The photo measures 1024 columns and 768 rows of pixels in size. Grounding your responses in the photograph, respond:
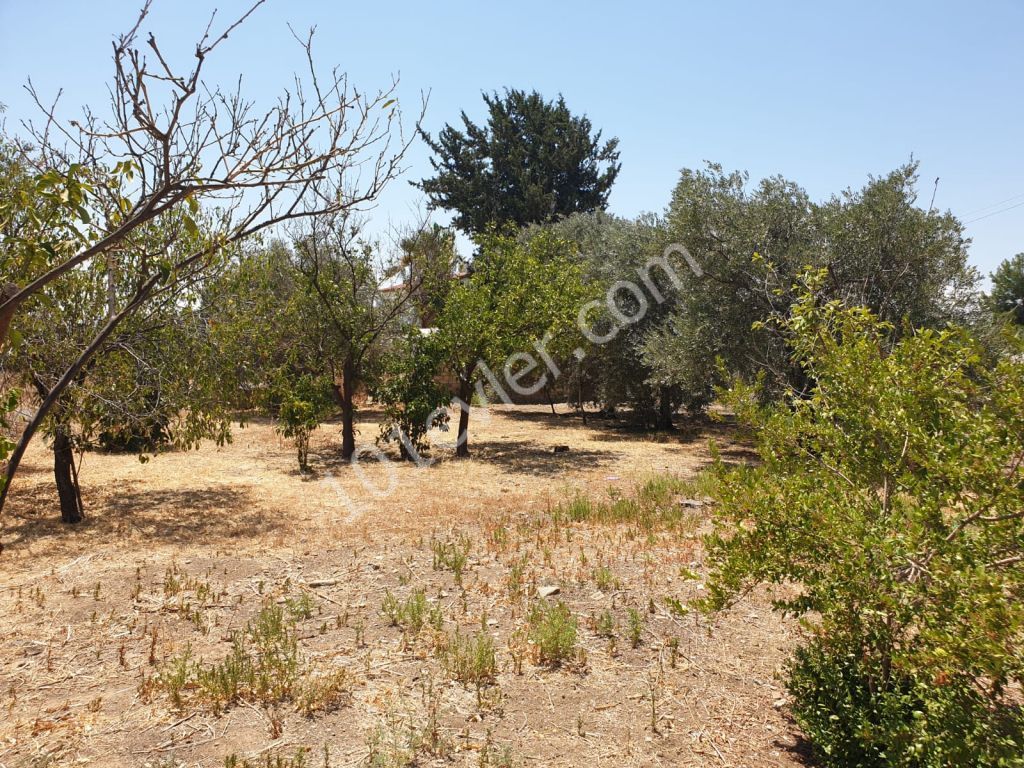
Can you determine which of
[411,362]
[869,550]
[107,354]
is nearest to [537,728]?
[869,550]

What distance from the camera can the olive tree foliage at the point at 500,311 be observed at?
48.7 ft

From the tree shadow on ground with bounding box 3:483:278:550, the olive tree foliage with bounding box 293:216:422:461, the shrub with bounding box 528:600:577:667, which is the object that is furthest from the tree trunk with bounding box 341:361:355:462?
the shrub with bounding box 528:600:577:667

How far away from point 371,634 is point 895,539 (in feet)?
14.6

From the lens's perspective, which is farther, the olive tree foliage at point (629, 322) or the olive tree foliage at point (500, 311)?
the olive tree foliage at point (629, 322)

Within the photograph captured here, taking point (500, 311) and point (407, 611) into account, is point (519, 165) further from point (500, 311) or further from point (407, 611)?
point (407, 611)

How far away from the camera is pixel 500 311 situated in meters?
15.1

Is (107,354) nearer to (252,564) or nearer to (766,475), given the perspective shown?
(252,564)

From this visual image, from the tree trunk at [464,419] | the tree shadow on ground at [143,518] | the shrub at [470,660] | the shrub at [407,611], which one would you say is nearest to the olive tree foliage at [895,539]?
the shrub at [470,660]

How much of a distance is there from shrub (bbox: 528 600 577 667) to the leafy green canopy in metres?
28.4

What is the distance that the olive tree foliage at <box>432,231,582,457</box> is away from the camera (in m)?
14.9

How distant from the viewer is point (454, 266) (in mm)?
16016

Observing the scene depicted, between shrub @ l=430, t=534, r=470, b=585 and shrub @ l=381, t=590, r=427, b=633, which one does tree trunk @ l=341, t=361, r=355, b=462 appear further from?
shrub @ l=381, t=590, r=427, b=633

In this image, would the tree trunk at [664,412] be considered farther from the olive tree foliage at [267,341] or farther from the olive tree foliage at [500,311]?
the olive tree foliage at [267,341]

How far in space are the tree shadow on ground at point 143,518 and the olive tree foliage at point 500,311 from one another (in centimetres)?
564
